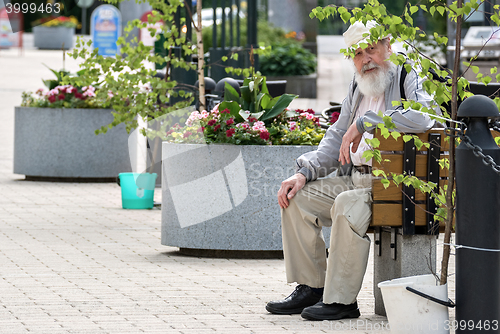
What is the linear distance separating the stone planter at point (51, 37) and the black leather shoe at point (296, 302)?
35.2 meters

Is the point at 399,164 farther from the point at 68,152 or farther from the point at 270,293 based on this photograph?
the point at 68,152

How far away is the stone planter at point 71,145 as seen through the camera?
31.8 ft

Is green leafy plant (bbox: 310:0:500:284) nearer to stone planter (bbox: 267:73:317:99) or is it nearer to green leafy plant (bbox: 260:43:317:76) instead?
stone planter (bbox: 267:73:317:99)

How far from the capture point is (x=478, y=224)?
3.25m

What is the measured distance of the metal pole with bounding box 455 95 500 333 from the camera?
3221 millimetres

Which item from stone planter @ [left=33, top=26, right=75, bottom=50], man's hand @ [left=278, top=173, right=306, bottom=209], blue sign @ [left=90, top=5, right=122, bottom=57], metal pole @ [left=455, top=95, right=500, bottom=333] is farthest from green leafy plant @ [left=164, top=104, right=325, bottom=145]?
stone planter @ [left=33, top=26, right=75, bottom=50]

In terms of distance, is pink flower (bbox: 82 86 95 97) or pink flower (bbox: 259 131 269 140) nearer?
pink flower (bbox: 259 131 269 140)

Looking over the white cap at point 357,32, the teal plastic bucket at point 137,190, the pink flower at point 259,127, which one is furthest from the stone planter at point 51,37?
the white cap at point 357,32

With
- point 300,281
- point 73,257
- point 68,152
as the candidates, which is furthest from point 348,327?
point 68,152

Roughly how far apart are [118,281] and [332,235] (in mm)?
1616

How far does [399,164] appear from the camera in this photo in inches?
155

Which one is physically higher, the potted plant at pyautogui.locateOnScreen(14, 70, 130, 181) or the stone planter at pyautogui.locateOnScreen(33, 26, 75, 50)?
the stone planter at pyautogui.locateOnScreen(33, 26, 75, 50)

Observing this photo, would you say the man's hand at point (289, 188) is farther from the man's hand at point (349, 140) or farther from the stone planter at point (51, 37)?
the stone planter at point (51, 37)

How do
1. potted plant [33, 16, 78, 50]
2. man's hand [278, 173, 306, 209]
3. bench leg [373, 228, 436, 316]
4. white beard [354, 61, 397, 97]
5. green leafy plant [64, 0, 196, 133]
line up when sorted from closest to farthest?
1. bench leg [373, 228, 436, 316]
2. white beard [354, 61, 397, 97]
3. man's hand [278, 173, 306, 209]
4. green leafy plant [64, 0, 196, 133]
5. potted plant [33, 16, 78, 50]
